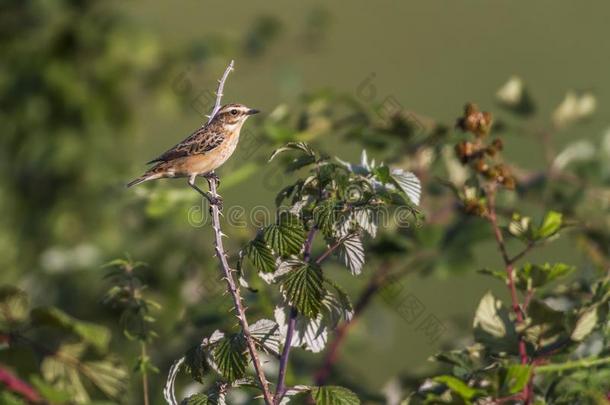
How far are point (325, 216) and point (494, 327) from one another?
483mm

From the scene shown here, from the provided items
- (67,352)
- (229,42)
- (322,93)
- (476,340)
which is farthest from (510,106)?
(229,42)

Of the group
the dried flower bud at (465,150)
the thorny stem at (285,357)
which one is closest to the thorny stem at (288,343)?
the thorny stem at (285,357)

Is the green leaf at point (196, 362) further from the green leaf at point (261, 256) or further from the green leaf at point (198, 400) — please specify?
the green leaf at point (261, 256)

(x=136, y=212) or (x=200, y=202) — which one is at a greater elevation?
(x=136, y=212)

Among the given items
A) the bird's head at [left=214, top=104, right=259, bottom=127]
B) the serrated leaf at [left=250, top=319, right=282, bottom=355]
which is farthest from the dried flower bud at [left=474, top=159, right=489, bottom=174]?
the bird's head at [left=214, top=104, right=259, bottom=127]

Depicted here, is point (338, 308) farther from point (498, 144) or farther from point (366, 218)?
point (498, 144)

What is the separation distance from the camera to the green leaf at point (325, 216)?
57.8 inches

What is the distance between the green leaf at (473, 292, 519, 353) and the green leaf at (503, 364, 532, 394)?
0.87 feet

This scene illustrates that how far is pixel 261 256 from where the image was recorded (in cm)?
149

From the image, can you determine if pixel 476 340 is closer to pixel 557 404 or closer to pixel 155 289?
pixel 557 404

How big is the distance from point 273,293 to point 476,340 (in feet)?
4.84

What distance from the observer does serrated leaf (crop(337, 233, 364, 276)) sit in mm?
1544

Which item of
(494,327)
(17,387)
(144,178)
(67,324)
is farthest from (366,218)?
(144,178)

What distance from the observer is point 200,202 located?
272cm
